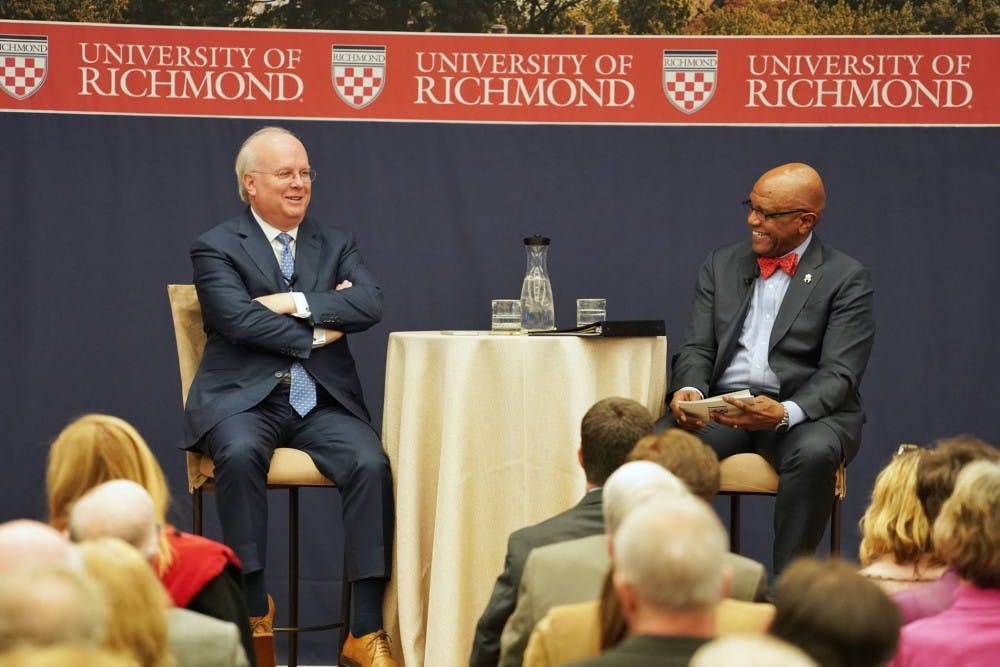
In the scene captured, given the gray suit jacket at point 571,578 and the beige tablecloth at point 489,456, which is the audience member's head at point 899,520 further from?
the beige tablecloth at point 489,456

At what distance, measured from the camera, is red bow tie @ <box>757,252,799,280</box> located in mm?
5145

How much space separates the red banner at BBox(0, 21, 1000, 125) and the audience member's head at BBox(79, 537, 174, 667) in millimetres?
4137

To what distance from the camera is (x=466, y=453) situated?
4590 mm

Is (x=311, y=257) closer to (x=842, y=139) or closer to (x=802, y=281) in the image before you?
(x=802, y=281)

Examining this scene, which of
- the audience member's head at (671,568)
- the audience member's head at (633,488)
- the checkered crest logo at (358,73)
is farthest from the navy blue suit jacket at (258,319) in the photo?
the audience member's head at (671,568)

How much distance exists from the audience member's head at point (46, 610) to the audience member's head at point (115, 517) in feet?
2.42

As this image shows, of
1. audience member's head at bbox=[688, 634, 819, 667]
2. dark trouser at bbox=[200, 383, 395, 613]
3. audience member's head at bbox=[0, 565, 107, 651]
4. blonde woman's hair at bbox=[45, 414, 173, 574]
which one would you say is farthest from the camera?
dark trouser at bbox=[200, 383, 395, 613]

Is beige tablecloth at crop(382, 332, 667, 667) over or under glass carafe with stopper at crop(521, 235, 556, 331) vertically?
under

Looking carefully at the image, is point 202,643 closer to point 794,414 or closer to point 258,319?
point 258,319

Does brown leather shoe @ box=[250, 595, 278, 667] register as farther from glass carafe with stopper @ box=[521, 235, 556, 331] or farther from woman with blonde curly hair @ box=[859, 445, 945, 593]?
woman with blonde curly hair @ box=[859, 445, 945, 593]

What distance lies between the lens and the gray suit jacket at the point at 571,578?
2.90m

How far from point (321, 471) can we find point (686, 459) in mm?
1976

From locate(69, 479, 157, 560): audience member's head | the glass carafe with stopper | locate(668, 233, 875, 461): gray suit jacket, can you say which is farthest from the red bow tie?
locate(69, 479, 157, 560): audience member's head

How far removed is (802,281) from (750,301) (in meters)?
0.21
